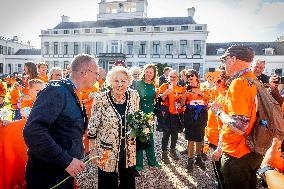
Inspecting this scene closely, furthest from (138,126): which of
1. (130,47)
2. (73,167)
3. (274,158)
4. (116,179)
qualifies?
(130,47)

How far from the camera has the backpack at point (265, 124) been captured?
2.63 m

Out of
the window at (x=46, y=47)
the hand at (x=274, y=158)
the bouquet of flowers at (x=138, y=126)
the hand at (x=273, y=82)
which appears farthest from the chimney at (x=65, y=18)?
the hand at (x=274, y=158)

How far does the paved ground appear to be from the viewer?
16.3 feet

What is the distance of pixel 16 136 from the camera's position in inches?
146

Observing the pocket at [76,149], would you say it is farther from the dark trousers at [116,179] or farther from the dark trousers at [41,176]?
the dark trousers at [116,179]

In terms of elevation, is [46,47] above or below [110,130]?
above

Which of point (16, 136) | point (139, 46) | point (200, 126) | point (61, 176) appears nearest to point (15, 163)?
point (16, 136)

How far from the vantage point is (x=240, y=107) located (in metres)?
2.66

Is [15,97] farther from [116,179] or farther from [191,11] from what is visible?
[191,11]

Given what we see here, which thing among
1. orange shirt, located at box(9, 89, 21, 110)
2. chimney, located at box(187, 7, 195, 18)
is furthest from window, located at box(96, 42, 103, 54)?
orange shirt, located at box(9, 89, 21, 110)

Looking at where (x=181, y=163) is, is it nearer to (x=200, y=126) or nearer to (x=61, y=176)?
(x=200, y=126)

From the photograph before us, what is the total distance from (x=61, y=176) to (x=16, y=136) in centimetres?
156

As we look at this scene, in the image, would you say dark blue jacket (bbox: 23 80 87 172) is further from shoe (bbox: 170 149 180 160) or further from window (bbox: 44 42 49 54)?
window (bbox: 44 42 49 54)

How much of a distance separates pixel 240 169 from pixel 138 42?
43.7 meters
